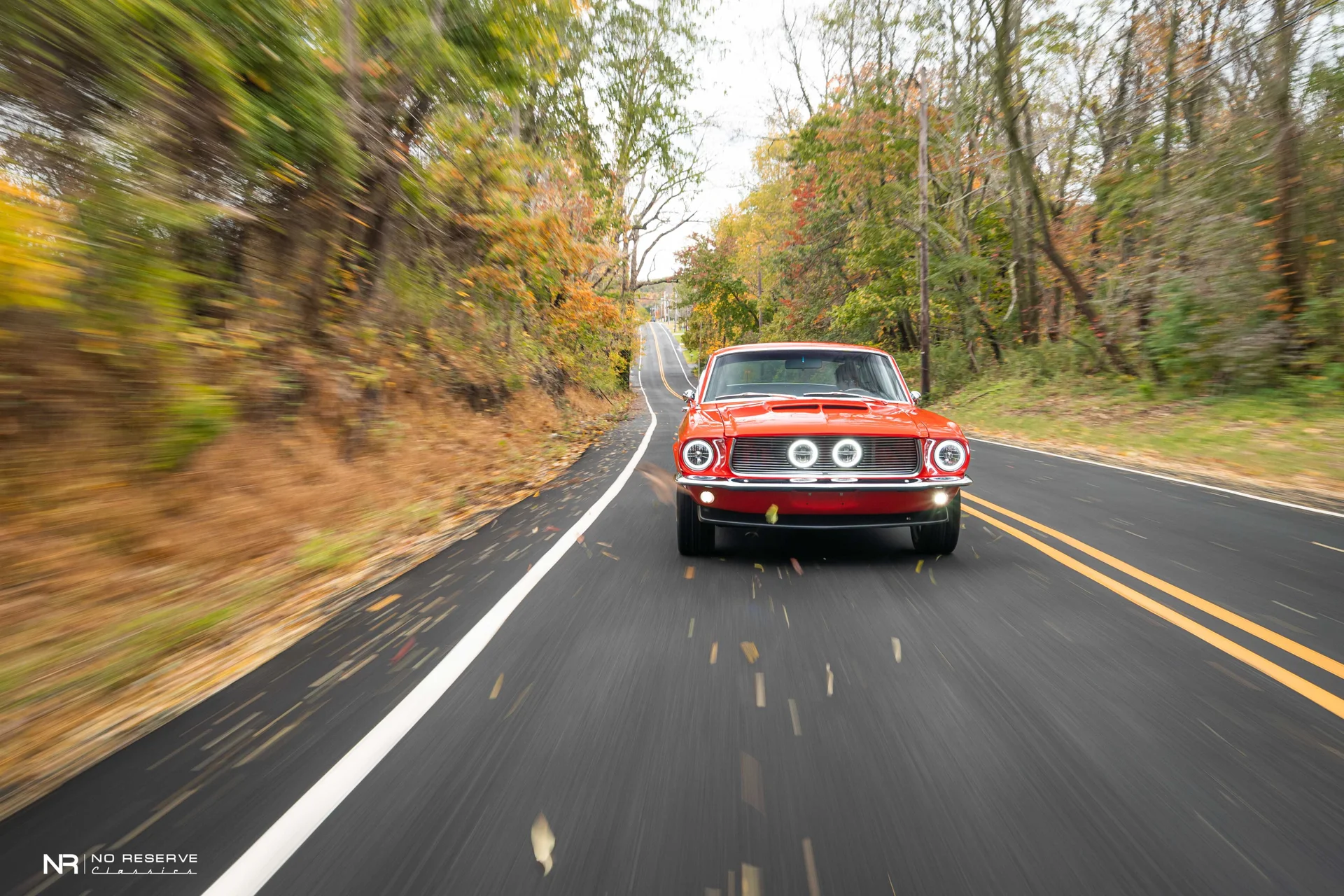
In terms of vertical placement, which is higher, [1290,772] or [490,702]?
[490,702]

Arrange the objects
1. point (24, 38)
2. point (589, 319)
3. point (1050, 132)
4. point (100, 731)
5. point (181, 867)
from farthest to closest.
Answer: point (1050, 132)
point (589, 319)
point (24, 38)
point (100, 731)
point (181, 867)

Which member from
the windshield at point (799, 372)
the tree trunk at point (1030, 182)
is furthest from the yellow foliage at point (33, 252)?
the tree trunk at point (1030, 182)

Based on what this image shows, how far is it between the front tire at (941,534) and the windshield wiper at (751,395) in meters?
1.58

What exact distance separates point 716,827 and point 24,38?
5470 millimetres

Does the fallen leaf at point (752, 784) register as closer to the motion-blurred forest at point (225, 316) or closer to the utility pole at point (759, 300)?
the motion-blurred forest at point (225, 316)

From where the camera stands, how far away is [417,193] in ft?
30.4

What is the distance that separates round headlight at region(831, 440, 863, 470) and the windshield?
1473mm

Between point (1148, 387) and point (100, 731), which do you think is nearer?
point (100, 731)

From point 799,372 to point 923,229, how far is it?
57.8 ft

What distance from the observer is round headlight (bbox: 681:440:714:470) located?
175 inches

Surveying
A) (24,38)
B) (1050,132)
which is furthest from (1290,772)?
(1050,132)

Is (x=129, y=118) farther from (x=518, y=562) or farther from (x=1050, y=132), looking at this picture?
(x=1050, y=132)

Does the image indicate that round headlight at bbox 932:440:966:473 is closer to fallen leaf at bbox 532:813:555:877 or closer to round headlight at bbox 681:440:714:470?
round headlight at bbox 681:440:714:470

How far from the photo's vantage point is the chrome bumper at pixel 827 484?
13.9 feet
